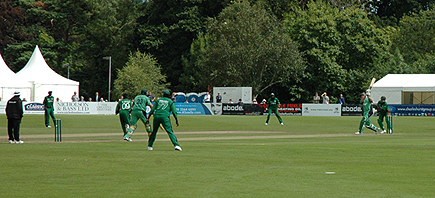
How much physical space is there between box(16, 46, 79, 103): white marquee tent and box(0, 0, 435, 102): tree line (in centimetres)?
892

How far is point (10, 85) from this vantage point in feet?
188

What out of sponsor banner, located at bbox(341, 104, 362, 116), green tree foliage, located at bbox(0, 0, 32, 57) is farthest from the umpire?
green tree foliage, located at bbox(0, 0, 32, 57)

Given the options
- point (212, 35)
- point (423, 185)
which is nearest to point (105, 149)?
point (423, 185)

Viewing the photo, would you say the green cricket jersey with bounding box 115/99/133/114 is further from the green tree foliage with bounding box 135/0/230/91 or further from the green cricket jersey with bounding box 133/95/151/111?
the green tree foliage with bounding box 135/0/230/91

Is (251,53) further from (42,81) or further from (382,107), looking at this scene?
(382,107)

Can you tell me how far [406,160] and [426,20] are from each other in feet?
200

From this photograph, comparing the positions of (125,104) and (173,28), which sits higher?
(173,28)

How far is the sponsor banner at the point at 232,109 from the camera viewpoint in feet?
166

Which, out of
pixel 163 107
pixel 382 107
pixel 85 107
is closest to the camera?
pixel 163 107

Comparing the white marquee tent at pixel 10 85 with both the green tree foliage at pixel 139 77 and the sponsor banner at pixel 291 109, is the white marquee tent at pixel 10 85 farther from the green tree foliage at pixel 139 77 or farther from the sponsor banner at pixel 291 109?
the sponsor banner at pixel 291 109

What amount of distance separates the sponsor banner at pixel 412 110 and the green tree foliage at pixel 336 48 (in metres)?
13.4

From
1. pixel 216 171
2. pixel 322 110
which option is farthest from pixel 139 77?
pixel 216 171

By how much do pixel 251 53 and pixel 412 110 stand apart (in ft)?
58.2

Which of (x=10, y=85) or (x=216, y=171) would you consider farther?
(x=10, y=85)
